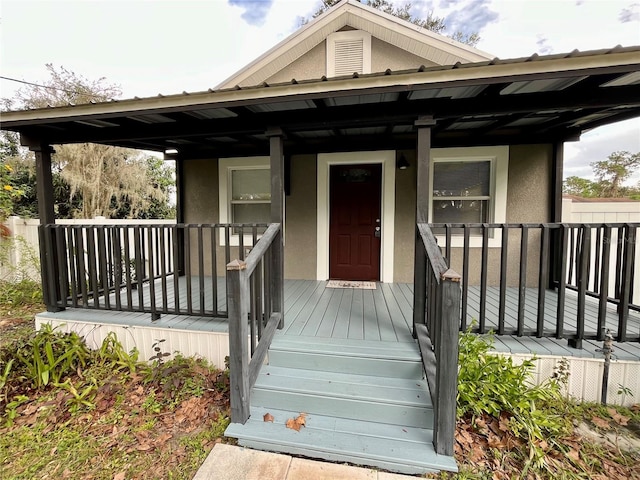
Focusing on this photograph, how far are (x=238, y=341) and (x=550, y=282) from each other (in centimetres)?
463

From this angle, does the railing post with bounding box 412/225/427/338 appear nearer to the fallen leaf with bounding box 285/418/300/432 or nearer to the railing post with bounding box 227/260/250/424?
the fallen leaf with bounding box 285/418/300/432

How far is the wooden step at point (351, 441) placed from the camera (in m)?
1.81

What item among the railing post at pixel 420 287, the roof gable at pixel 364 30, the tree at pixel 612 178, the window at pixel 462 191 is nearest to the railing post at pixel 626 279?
the railing post at pixel 420 287

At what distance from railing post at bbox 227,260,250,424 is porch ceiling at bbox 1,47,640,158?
5.22 feet

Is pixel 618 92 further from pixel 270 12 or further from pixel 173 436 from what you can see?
pixel 270 12

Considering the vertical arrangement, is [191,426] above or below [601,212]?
below

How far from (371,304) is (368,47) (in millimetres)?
4529

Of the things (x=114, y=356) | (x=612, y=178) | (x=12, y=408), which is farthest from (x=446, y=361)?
(x=612, y=178)

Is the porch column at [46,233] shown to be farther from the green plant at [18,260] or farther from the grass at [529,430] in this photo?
the grass at [529,430]

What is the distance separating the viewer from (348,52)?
5.32 m

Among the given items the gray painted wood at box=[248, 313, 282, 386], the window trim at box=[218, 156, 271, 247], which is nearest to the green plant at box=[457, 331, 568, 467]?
the gray painted wood at box=[248, 313, 282, 386]

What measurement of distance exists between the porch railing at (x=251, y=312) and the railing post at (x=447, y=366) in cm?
129

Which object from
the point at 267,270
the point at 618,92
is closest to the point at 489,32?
the point at 618,92

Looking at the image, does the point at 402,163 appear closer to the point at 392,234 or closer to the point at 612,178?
the point at 392,234
